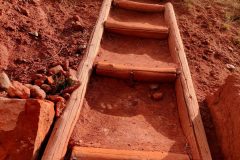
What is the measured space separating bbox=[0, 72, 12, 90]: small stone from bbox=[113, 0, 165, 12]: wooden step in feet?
5.71

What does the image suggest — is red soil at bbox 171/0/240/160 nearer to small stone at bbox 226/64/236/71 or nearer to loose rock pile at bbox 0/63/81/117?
small stone at bbox 226/64/236/71

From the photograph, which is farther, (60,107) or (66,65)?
(66,65)

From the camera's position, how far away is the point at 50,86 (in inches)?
105

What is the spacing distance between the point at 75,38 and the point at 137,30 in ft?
2.03

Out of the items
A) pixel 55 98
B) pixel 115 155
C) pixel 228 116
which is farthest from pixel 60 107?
pixel 228 116

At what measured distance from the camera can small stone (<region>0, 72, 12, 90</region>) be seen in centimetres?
259

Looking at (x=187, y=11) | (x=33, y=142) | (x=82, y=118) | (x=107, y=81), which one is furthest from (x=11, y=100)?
(x=187, y=11)

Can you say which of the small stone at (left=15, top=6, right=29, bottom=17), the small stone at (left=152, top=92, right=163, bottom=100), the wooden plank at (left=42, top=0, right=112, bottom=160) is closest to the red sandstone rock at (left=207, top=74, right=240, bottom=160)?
the small stone at (left=152, top=92, right=163, bottom=100)

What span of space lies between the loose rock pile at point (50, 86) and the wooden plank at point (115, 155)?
0.37m

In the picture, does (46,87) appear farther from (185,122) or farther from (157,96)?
(185,122)

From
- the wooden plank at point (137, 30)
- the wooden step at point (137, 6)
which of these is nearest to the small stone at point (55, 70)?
the wooden plank at point (137, 30)

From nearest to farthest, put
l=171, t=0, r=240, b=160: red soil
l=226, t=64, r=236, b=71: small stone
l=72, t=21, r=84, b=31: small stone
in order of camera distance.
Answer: l=171, t=0, r=240, b=160: red soil, l=226, t=64, r=236, b=71: small stone, l=72, t=21, r=84, b=31: small stone

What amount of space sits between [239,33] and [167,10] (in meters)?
0.82

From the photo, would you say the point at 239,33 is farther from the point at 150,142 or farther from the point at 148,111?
the point at 150,142
